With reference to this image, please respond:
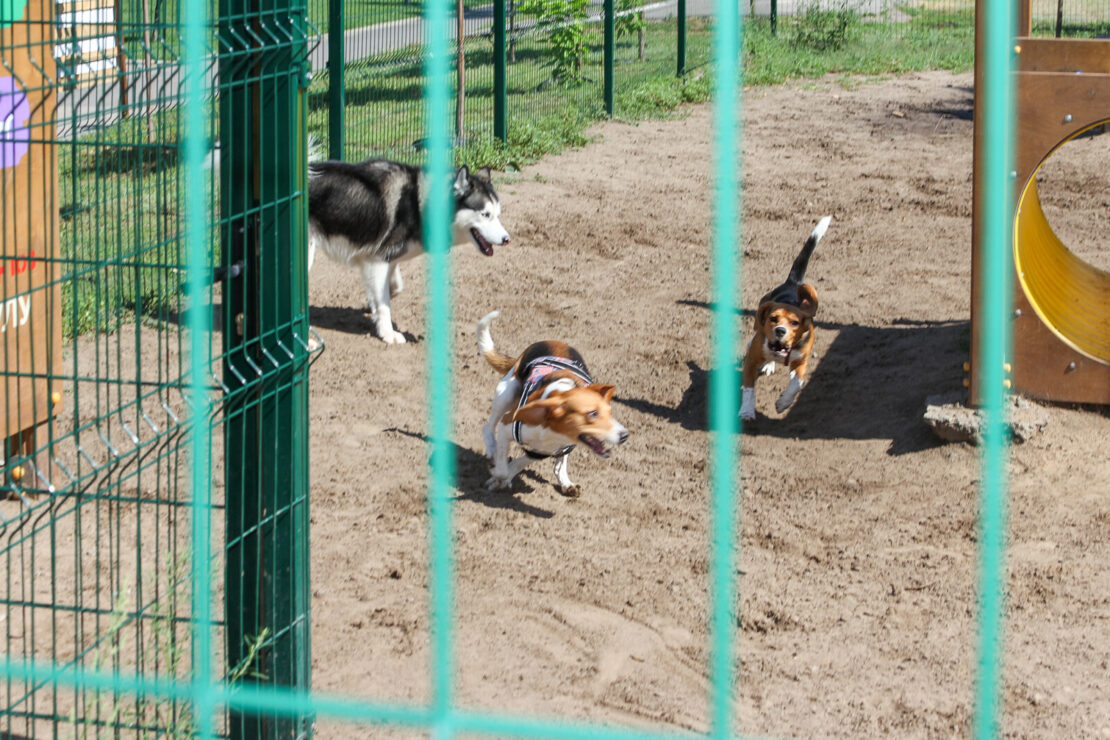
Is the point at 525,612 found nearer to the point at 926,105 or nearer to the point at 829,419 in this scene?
the point at 829,419

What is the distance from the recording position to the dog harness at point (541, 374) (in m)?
5.24

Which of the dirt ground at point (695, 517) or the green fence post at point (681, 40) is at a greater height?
the green fence post at point (681, 40)

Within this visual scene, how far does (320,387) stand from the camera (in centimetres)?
657

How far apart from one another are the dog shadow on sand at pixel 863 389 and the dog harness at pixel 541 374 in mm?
1001

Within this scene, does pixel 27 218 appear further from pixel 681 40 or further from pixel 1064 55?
pixel 681 40

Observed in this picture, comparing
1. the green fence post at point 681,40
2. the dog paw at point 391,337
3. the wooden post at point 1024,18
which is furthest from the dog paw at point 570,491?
the green fence post at point 681,40

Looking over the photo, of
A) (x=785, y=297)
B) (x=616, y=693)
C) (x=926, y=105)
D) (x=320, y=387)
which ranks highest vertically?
(x=926, y=105)

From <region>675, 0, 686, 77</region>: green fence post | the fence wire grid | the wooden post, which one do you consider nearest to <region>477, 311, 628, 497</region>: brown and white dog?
the fence wire grid

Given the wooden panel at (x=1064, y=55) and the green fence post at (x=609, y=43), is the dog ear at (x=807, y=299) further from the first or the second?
the green fence post at (x=609, y=43)

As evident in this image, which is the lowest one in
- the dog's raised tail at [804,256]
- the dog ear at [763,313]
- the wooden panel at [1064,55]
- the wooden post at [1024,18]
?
the dog ear at [763,313]

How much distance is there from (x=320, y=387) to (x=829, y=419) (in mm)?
2472

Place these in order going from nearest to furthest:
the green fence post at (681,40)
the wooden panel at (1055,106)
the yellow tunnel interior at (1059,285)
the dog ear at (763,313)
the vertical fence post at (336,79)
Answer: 1. the wooden panel at (1055,106)
2. the yellow tunnel interior at (1059,285)
3. the dog ear at (763,313)
4. the vertical fence post at (336,79)
5. the green fence post at (681,40)

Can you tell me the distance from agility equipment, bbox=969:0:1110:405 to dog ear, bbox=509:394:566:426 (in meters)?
1.72

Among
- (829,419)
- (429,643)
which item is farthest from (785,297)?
(429,643)
